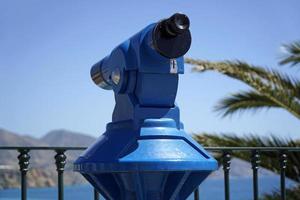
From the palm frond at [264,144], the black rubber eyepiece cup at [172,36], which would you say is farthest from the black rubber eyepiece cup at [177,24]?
the palm frond at [264,144]

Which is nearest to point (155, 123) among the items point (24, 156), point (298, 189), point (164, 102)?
point (164, 102)

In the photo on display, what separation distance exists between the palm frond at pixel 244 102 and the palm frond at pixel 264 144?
0.55 metres

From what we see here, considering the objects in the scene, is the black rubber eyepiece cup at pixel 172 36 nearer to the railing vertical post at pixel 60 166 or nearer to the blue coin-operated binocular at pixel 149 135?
the blue coin-operated binocular at pixel 149 135

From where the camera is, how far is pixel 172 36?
1.99m

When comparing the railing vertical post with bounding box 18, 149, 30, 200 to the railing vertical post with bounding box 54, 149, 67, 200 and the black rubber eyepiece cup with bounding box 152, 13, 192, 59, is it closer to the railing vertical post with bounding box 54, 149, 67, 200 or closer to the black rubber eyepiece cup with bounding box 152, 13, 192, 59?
the railing vertical post with bounding box 54, 149, 67, 200

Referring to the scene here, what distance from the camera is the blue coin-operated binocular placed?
6.40ft

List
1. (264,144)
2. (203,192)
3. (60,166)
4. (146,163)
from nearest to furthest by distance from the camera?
(146,163), (60,166), (264,144), (203,192)

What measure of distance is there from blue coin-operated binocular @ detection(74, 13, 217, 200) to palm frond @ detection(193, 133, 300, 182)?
6637 mm

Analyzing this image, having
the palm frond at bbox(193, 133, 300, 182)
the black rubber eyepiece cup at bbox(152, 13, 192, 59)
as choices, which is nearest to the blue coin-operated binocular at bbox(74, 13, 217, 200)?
the black rubber eyepiece cup at bbox(152, 13, 192, 59)

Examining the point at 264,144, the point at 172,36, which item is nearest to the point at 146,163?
the point at 172,36

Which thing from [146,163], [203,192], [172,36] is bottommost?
[203,192]

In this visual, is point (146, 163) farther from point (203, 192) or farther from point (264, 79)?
point (203, 192)

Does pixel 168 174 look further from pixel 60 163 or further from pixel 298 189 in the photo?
pixel 298 189

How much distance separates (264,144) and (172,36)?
7.11 m
